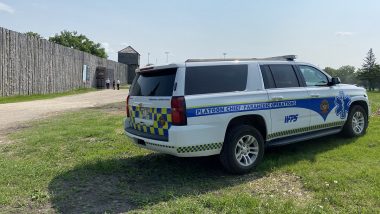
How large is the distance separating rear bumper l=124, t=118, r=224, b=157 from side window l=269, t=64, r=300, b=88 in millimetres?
1715

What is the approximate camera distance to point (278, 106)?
641 cm

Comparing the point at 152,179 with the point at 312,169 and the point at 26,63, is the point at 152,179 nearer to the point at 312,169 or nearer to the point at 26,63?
the point at 312,169

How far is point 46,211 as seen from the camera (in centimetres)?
457

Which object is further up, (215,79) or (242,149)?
(215,79)

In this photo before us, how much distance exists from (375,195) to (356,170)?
3.59 feet

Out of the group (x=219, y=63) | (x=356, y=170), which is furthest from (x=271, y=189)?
(x=219, y=63)

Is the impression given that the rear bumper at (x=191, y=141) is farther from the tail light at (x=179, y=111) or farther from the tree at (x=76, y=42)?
the tree at (x=76, y=42)

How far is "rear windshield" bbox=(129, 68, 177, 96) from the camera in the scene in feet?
18.7

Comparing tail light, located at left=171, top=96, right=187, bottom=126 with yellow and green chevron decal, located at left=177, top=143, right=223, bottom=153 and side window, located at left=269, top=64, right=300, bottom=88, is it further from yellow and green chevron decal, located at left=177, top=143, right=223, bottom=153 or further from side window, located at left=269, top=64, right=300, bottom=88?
side window, located at left=269, top=64, right=300, bottom=88

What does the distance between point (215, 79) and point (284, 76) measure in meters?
1.65

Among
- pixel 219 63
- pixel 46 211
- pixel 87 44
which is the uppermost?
pixel 87 44

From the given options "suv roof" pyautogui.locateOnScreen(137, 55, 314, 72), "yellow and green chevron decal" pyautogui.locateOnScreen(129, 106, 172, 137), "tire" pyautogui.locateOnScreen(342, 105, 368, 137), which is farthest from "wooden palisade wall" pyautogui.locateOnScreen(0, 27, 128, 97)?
"tire" pyautogui.locateOnScreen(342, 105, 368, 137)

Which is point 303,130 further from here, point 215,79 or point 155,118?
point 155,118

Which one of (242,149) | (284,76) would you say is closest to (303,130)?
(284,76)
